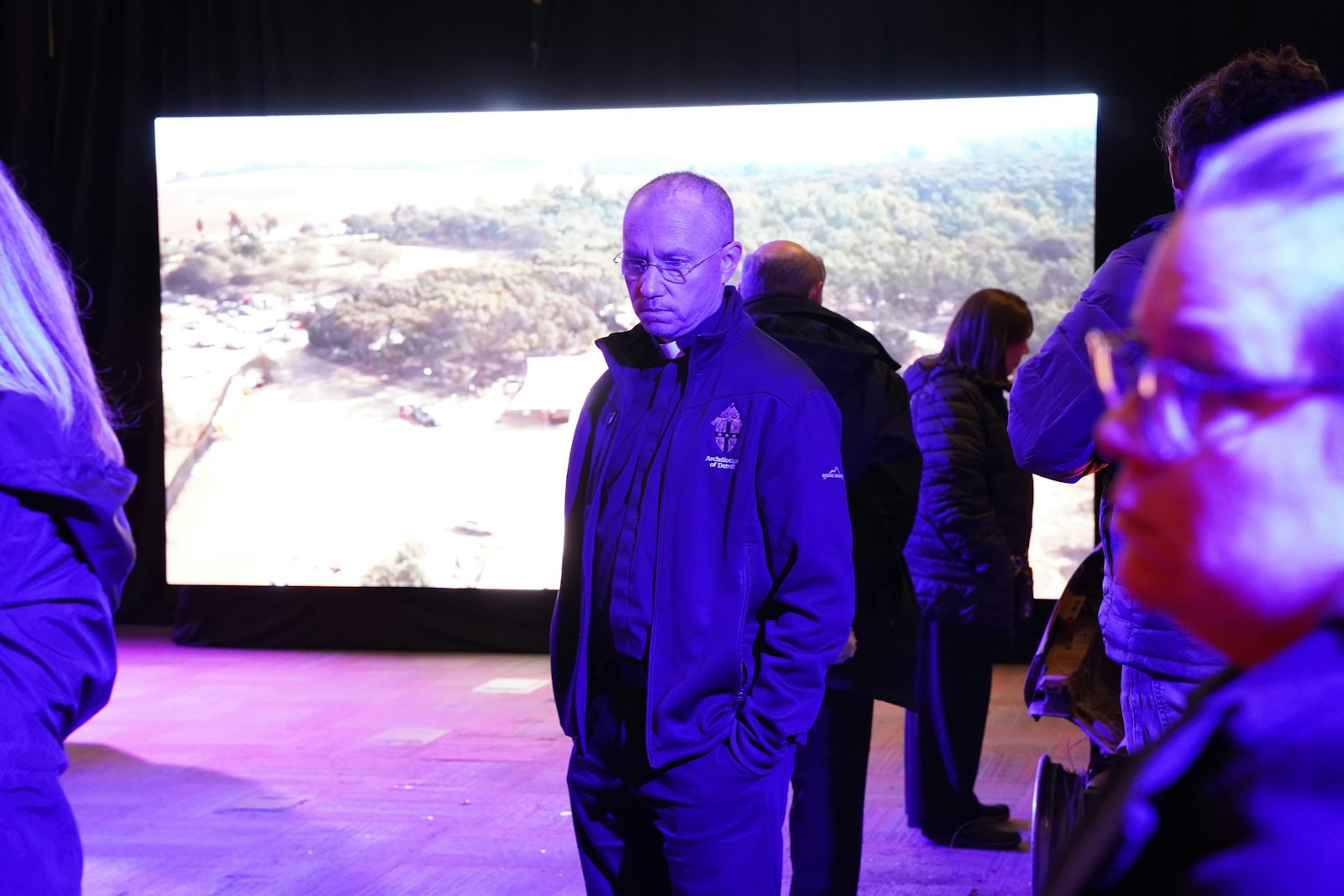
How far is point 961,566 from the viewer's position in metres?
3.74

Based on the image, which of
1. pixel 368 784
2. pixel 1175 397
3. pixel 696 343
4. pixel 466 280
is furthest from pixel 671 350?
pixel 466 280

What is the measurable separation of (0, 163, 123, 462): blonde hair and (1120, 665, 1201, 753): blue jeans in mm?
1268

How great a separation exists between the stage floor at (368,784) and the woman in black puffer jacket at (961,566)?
7.0 inches

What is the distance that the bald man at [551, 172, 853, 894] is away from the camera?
1916 millimetres

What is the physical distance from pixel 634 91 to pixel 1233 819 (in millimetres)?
6426

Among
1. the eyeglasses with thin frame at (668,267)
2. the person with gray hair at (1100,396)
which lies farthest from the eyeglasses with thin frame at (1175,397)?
the eyeglasses with thin frame at (668,267)

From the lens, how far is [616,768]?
196cm

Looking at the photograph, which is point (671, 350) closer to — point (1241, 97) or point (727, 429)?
point (727, 429)

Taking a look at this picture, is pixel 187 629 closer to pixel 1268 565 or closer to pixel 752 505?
pixel 752 505

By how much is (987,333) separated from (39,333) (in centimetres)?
272

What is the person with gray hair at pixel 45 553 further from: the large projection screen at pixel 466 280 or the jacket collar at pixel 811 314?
the large projection screen at pixel 466 280

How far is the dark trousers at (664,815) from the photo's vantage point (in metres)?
1.92

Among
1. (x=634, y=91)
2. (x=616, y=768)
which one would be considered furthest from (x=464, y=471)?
(x=616, y=768)

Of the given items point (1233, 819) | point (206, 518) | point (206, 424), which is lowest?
point (206, 518)
